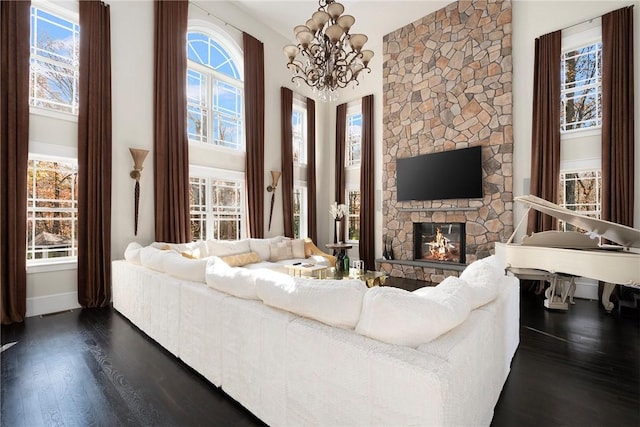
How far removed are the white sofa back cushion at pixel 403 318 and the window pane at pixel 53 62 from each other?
4.86 metres

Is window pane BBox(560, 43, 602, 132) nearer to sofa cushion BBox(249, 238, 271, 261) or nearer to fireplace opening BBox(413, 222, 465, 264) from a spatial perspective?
fireplace opening BBox(413, 222, 465, 264)

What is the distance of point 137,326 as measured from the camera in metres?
3.37

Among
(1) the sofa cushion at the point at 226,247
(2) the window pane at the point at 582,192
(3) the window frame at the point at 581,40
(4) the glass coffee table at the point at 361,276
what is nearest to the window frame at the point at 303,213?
(1) the sofa cushion at the point at 226,247

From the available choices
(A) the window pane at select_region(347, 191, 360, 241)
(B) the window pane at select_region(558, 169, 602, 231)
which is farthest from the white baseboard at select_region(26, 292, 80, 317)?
(B) the window pane at select_region(558, 169, 602, 231)

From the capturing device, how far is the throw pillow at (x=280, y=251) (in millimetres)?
5848

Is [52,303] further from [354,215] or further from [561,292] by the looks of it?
[561,292]

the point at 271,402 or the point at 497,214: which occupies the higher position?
the point at 497,214

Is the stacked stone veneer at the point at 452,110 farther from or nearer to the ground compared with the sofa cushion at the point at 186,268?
farther from the ground

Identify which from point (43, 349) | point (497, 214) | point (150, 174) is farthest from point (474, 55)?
point (43, 349)

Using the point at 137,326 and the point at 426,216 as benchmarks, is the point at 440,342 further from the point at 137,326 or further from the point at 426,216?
the point at 426,216

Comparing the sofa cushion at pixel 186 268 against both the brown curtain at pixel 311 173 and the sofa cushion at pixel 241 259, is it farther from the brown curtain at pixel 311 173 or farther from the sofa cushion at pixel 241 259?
the brown curtain at pixel 311 173

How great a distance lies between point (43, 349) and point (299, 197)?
218 inches

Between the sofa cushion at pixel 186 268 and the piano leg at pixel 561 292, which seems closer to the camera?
the sofa cushion at pixel 186 268

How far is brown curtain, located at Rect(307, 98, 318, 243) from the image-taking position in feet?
24.9
